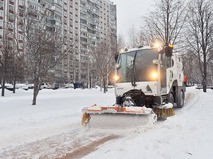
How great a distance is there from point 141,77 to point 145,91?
531 millimetres

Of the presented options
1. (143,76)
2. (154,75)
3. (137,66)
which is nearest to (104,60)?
(137,66)

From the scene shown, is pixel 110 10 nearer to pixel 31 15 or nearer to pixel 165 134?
pixel 31 15

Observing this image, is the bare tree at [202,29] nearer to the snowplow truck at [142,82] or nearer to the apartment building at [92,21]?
the snowplow truck at [142,82]

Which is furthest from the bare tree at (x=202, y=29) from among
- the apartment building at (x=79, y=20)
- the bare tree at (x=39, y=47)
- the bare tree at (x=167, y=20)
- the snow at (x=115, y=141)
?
the apartment building at (x=79, y=20)

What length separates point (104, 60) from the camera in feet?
87.1

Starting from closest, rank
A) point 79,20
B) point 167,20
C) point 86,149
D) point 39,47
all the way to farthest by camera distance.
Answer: point 86,149
point 39,47
point 167,20
point 79,20

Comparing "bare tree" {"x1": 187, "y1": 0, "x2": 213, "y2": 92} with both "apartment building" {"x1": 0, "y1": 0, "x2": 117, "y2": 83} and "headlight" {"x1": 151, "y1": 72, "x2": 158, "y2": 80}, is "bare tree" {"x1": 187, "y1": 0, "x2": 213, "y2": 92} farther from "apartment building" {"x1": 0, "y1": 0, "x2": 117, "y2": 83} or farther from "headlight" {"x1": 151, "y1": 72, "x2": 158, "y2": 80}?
"apartment building" {"x1": 0, "y1": 0, "x2": 117, "y2": 83}

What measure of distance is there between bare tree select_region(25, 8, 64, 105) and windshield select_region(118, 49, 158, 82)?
5.59 metres

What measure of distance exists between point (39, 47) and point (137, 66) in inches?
252

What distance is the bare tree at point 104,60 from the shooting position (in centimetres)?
2638

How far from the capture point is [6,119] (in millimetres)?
8539

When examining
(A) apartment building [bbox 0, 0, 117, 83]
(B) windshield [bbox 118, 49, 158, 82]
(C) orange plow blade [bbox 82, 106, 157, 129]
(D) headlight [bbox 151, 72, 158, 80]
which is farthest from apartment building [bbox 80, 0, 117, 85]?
(C) orange plow blade [bbox 82, 106, 157, 129]

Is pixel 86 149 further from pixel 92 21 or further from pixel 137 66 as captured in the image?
pixel 92 21

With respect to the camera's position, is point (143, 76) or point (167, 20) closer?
point (143, 76)
